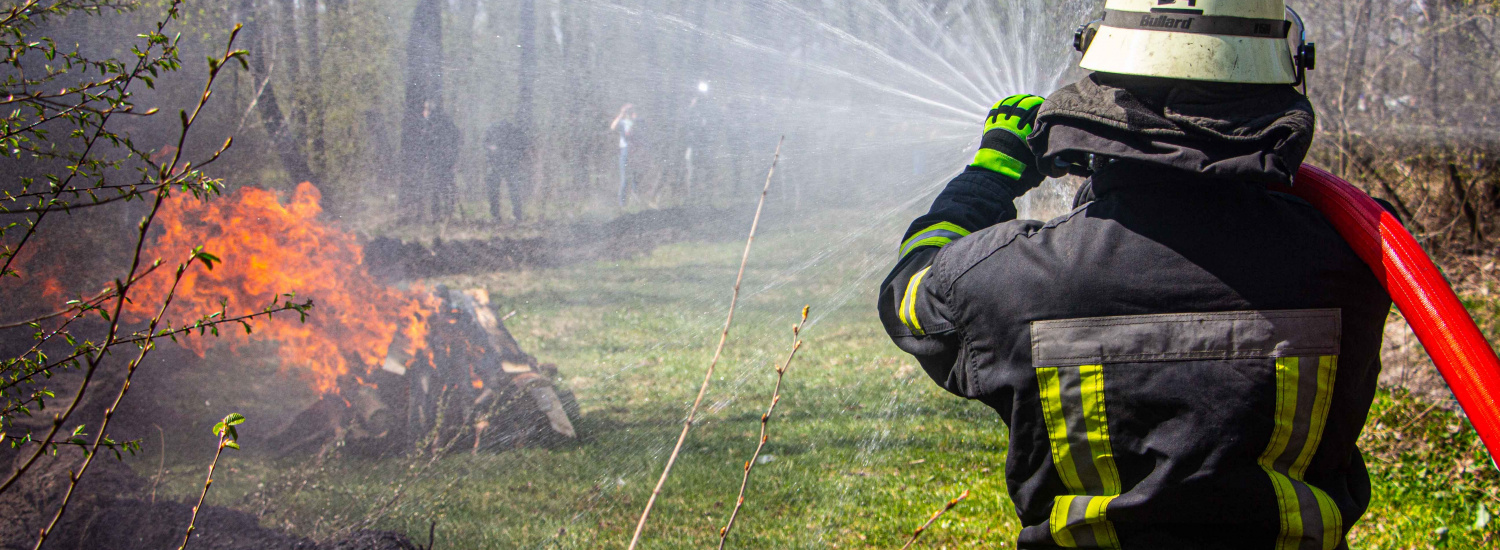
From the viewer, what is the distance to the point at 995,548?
3.44 meters

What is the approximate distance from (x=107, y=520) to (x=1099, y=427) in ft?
13.6

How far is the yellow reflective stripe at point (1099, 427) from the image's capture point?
1.34 meters

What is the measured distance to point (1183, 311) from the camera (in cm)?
130

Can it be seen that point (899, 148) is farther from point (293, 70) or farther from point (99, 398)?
point (99, 398)

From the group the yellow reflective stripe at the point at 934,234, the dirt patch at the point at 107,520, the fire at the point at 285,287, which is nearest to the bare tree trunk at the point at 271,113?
Result: the fire at the point at 285,287

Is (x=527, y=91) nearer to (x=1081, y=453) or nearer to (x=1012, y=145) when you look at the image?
(x=1012, y=145)

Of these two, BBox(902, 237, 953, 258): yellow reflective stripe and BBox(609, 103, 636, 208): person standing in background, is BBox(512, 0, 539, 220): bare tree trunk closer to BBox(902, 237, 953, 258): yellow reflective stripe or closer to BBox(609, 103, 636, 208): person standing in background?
BBox(609, 103, 636, 208): person standing in background

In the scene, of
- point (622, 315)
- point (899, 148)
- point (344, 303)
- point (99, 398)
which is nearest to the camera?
point (99, 398)

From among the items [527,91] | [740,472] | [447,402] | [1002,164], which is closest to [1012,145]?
[1002,164]

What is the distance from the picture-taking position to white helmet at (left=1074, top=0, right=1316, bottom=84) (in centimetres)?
138

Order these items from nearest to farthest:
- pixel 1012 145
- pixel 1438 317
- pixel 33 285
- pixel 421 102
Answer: pixel 1438 317, pixel 1012 145, pixel 33 285, pixel 421 102

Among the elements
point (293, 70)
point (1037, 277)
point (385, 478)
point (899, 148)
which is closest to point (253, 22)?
point (293, 70)

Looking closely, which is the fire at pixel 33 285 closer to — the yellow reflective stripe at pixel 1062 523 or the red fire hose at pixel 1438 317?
the yellow reflective stripe at pixel 1062 523

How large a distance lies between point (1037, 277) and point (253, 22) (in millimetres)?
7392
